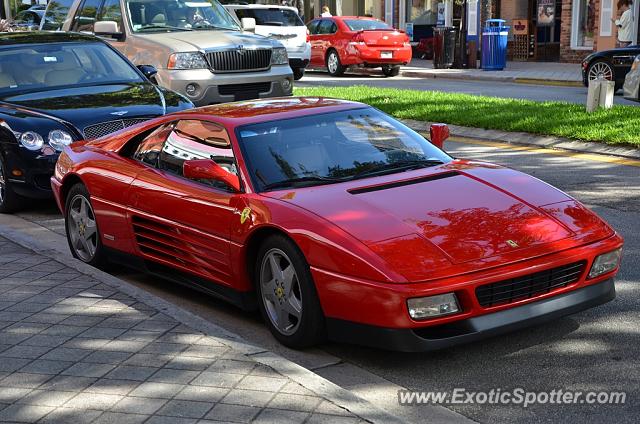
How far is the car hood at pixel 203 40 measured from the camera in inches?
557

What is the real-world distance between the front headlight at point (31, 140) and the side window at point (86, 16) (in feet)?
22.1

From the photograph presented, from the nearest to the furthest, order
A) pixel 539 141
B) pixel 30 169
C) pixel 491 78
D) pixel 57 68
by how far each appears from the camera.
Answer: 1. pixel 30 169
2. pixel 57 68
3. pixel 539 141
4. pixel 491 78

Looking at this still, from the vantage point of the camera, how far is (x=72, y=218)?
7676 millimetres

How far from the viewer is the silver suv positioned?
14.1m

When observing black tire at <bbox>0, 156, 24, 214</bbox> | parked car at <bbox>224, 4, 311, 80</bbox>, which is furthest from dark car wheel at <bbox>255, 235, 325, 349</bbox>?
parked car at <bbox>224, 4, 311, 80</bbox>

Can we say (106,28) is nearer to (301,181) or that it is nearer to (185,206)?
(185,206)

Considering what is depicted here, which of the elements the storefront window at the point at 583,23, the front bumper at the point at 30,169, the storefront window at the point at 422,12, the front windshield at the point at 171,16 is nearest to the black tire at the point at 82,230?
the front bumper at the point at 30,169

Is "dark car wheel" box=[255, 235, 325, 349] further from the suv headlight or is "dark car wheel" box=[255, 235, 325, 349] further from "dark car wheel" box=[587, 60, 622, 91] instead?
"dark car wheel" box=[587, 60, 622, 91]

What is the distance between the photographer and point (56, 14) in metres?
17.4

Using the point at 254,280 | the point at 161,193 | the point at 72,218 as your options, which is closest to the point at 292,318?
the point at 254,280

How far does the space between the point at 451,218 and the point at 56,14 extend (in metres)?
13.8

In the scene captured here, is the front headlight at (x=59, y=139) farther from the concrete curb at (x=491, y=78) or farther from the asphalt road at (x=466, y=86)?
the concrete curb at (x=491, y=78)

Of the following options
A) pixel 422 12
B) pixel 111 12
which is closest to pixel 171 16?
pixel 111 12

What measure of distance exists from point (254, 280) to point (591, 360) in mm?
1935
